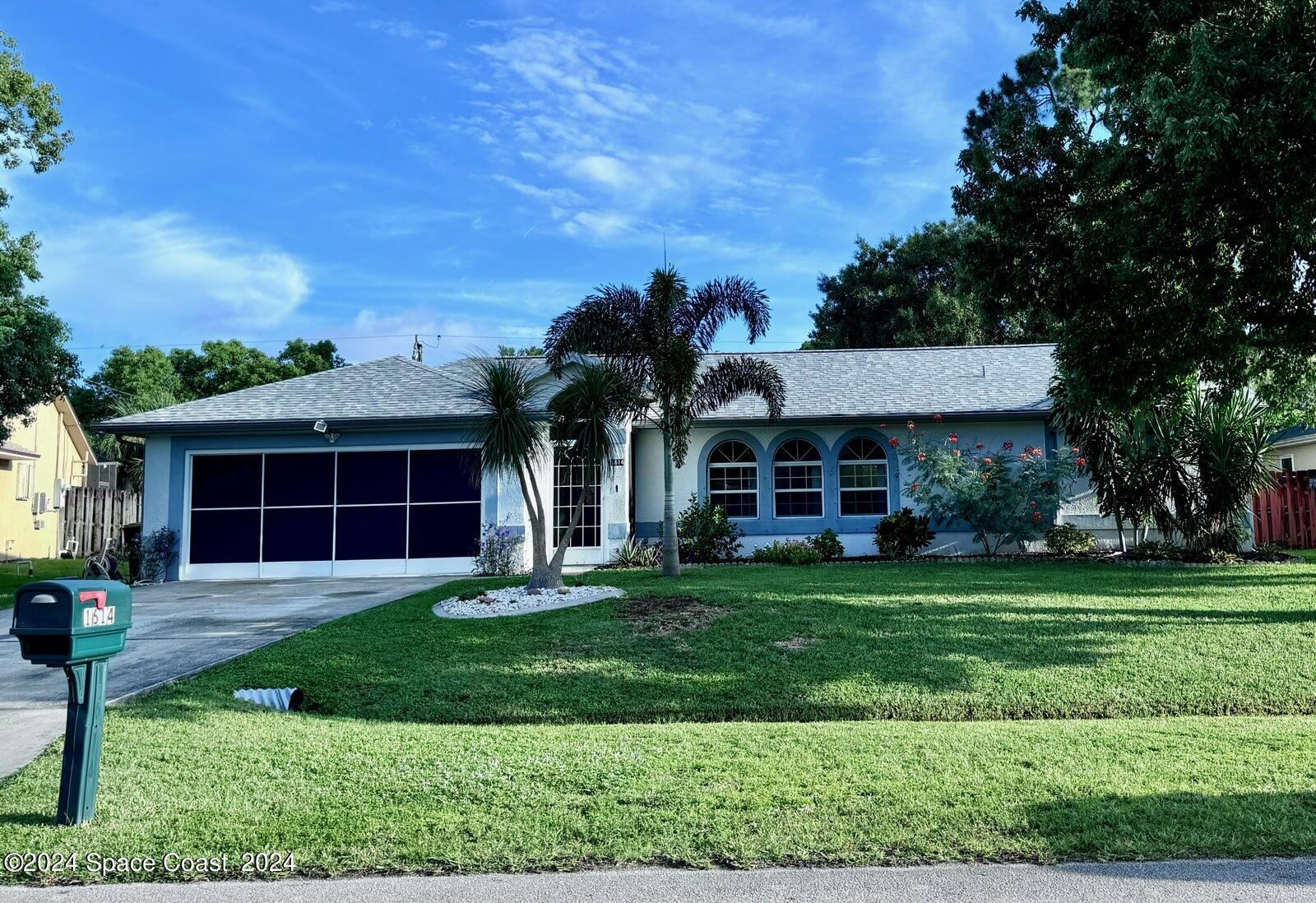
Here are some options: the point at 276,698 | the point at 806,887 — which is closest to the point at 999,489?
the point at 276,698

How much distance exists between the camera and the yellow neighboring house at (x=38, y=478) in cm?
2780

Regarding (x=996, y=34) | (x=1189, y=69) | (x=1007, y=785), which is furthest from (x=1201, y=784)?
(x=996, y=34)

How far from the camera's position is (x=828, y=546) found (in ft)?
58.7

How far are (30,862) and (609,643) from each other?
5.23 metres

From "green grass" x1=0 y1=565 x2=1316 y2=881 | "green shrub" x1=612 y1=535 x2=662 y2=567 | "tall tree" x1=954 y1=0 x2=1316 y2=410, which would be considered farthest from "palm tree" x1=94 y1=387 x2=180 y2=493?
"tall tree" x1=954 y1=0 x2=1316 y2=410

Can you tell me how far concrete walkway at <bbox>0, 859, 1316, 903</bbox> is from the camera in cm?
365

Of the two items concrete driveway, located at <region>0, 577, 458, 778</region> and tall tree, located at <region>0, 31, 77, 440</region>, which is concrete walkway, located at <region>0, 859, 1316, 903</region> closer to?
concrete driveway, located at <region>0, 577, 458, 778</region>

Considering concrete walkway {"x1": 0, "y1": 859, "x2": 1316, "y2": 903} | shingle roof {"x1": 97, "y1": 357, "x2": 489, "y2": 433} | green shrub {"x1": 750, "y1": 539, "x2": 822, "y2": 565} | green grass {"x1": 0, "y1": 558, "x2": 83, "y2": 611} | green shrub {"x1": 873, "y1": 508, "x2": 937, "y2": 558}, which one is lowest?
concrete walkway {"x1": 0, "y1": 859, "x2": 1316, "y2": 903}

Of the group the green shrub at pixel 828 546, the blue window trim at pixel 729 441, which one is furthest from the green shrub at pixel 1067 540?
the blue window trim at pixel 729 441

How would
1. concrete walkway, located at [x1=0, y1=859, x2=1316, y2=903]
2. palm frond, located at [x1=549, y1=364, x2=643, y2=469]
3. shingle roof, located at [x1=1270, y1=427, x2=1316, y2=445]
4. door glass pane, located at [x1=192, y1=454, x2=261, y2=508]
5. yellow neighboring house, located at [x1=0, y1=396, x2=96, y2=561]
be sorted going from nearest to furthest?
concrete walkway, located at [x1=0, y1=859, x2=1316, y2=903]
palm frond, located at [x1=549, y1=364, x2=643, y2=469]
door glass pane, located at [x1=192, y1=454, x2=261, y2=508]
shingle roof, located at [x1=1270, y1=427, x2=1316, y2=445]
yellow neighboring house, located at [x1=0, y1=396, x2=96, y2=561]

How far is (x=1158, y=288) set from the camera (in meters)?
11.0

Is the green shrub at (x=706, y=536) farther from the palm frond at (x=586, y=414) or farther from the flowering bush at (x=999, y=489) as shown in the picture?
the palm frond at (x=586, y=414)

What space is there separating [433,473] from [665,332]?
6.01m

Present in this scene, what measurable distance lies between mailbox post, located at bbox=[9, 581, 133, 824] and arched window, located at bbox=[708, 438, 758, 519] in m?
14.9
